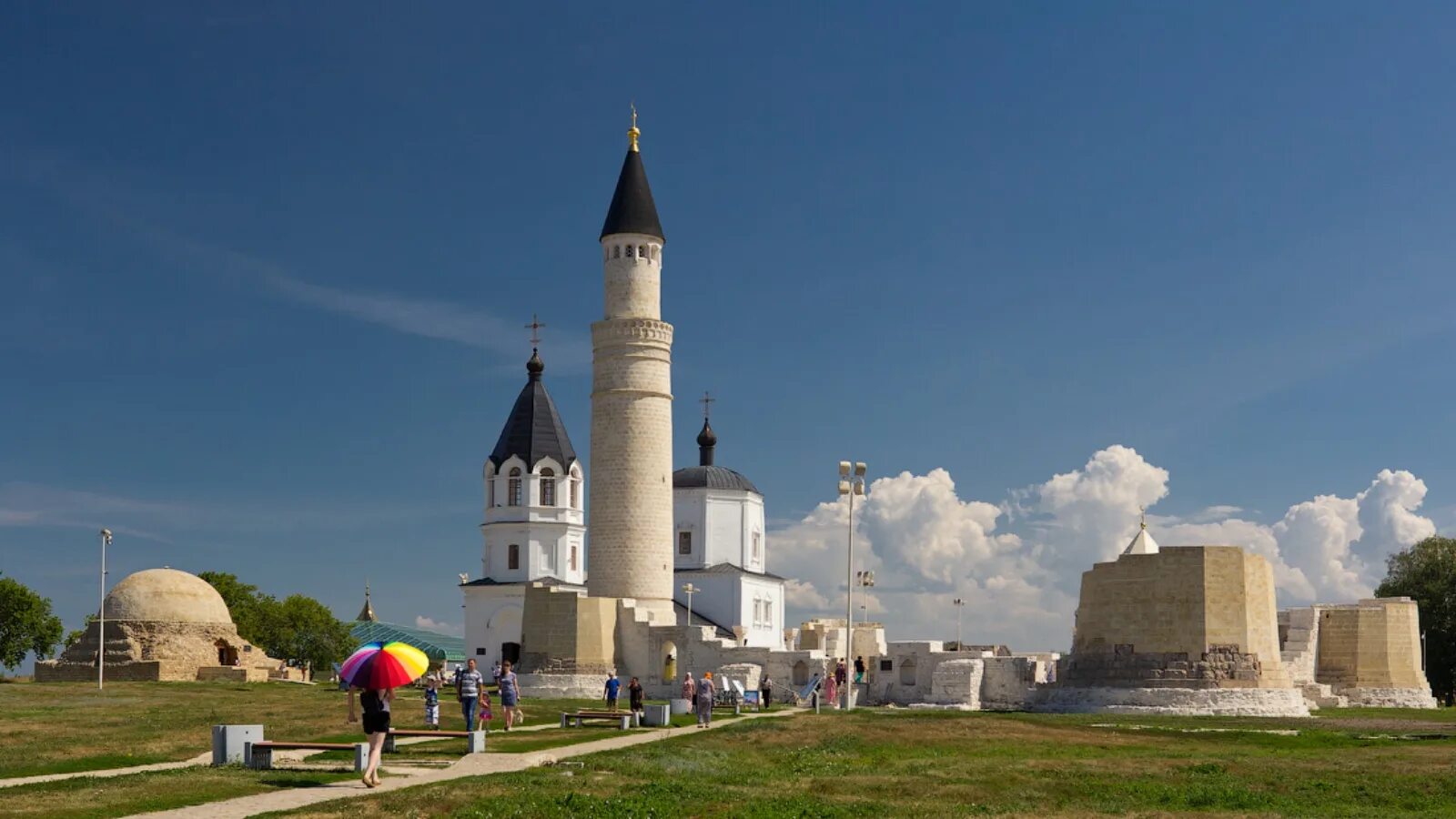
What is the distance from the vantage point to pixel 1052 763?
70.4 feet

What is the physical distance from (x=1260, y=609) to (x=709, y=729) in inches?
768

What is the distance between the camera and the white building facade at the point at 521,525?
6341cm

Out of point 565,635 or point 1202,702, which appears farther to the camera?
point 565,635

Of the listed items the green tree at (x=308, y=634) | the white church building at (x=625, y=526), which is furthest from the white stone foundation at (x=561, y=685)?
the green tree at (x=308, y=634)

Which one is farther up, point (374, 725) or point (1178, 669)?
point (374, 725)

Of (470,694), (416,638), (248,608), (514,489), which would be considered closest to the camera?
(470,694)

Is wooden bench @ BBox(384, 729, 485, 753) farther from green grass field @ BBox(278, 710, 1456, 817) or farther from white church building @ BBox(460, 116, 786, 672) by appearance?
white church building @ BBox(460, 116, 786, 672)

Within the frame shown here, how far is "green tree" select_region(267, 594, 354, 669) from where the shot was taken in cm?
8300

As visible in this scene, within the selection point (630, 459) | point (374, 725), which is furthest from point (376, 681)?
point (630, 459)

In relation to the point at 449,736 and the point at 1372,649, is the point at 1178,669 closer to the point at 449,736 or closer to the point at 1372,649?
the point at 1372,649

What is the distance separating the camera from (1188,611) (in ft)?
131

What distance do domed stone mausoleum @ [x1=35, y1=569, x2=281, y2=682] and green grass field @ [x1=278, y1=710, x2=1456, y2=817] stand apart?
36371mm

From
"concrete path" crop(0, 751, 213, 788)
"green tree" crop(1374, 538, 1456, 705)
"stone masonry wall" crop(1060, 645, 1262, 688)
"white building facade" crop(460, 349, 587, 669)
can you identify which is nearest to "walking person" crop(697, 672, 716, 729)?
"concrete path" crop(0, 751, 213, 788)

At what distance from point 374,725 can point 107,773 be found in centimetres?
438
